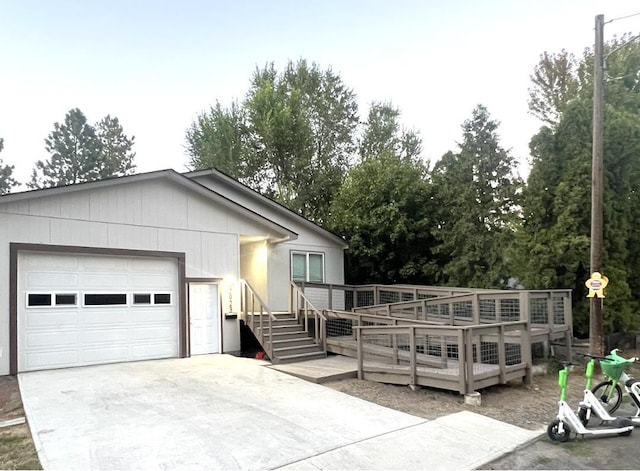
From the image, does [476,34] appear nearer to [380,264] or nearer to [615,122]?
[615,122]

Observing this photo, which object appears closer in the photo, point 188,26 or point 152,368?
point 152,368

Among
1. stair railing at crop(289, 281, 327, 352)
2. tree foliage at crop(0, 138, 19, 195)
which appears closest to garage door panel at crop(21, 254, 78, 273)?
stair railing at crop(289, 281, 327, 352)

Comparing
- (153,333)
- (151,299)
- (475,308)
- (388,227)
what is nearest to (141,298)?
(151,299)

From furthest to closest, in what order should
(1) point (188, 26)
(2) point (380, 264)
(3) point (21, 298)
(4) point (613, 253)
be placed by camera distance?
(2) point (380, 264) → (1) point (188, 26) → (4) point (613, 253) → (3) point (21, 298)

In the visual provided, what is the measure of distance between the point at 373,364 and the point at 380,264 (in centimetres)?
864

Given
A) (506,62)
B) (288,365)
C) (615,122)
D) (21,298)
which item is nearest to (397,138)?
(506,62)

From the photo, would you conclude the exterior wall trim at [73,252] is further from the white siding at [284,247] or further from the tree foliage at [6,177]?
the tree foliage at [6,177]

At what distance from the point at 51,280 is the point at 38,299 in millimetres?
426

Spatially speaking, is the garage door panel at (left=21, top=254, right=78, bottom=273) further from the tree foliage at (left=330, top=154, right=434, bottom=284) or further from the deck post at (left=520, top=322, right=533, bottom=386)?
the tree foliage at (left=330, top=154, right=434, bottom=284)

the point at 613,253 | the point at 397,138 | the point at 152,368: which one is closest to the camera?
the point at 152,368

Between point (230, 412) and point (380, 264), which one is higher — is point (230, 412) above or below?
below

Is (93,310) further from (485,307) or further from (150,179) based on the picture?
(485,307)

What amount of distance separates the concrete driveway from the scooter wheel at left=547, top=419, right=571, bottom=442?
0.33 m

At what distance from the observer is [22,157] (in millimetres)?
38312
